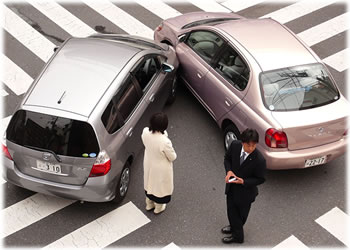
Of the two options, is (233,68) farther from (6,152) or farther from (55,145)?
(6,152)

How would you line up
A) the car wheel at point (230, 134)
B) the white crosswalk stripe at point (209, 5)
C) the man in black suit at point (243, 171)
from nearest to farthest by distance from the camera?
the man in black suit at point (243, 171)
the car wheel at point (230, 134)
the white crosswalk stripe at point (209, 5)

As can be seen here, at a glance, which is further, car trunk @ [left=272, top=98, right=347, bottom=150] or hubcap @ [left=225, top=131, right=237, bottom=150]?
hubcap @ [left=225, top=131, right=237, bottom=150]

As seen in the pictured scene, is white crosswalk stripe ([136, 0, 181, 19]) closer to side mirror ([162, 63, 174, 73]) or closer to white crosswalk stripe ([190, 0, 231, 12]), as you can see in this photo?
white crosswalk stripe ([190, 0, 231, 12])

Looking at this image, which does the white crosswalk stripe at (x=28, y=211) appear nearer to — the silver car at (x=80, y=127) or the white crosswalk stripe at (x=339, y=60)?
the silver car at (x=80, y=127)

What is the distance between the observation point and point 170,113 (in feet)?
30.0

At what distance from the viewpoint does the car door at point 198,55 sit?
338 inches

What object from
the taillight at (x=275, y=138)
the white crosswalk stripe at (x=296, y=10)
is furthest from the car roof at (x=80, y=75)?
the white crosswalk stripe at (x=296, y=10)

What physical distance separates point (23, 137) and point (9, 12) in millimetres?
6137

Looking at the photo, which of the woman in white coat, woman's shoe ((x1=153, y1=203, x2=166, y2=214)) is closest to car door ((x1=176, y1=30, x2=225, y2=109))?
woman's shoe ((x1=153, y1=203, x2=166, y2=214))

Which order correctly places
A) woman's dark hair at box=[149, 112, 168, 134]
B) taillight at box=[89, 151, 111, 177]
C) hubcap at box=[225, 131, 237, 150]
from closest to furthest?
woman's dark hair at box=[149, 112, 168, 134], taillight at box=[89, 151, 111, 177], hubcap at box=[225, 131, 237, 150]

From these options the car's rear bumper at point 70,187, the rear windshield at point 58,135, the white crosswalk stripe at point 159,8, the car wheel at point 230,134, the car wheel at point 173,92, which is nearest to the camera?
the rear windshield at point 58,135

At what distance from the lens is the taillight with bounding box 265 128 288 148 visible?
23.5 feet

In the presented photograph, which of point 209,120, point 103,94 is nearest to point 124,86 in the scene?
point 103,94

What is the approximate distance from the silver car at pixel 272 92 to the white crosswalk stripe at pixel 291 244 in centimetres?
104
